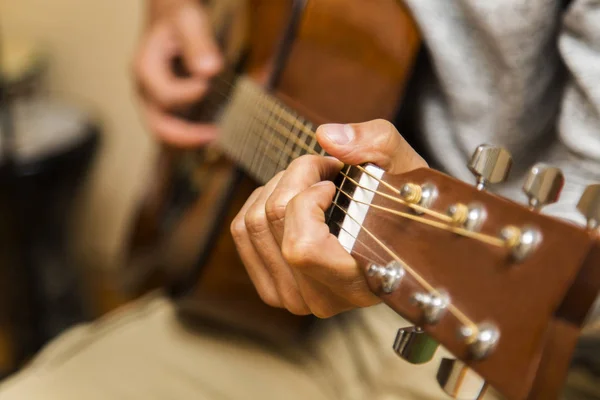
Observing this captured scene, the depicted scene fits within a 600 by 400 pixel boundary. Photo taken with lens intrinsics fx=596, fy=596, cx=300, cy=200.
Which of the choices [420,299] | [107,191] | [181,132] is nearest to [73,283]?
[107,191]

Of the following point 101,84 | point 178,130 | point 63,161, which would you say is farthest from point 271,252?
point 101,84

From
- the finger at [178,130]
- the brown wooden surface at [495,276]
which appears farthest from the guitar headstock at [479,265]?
the finger at [178,130]

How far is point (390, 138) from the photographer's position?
1.27 ft

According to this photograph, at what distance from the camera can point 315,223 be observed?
0.37m

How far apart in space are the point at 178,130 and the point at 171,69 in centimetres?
11

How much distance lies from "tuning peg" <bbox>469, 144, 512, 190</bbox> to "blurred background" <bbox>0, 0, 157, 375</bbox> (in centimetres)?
89

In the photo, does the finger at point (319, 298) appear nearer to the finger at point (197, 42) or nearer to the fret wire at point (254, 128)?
the fret wire at point (254, 128)

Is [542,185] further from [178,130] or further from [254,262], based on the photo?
[178,130]

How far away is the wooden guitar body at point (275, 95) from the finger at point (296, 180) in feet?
0.20

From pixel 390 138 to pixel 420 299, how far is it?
0.37 ft

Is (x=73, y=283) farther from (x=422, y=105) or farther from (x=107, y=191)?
(x=422, y=105)

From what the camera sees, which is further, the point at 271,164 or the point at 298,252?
the point at 271,164

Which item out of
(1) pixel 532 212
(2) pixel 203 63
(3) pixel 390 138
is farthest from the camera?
(2) pixel 203 63

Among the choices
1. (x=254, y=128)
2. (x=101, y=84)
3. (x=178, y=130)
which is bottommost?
(x=101, y=84)
